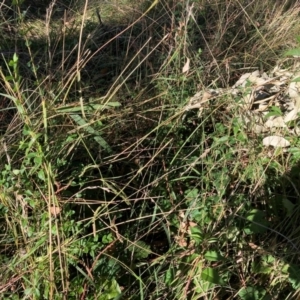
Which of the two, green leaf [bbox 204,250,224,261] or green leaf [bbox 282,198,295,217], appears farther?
green leaf [bbox 282,198,295,217]

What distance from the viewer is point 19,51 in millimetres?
3096

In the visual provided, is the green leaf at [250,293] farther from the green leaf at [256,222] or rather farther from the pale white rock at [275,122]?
the pale white rock at [275,122]

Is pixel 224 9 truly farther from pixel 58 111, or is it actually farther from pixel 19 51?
pixel 58 111

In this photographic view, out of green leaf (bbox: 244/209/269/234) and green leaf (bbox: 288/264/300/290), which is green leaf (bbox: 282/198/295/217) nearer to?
green leaf (bbox: 244/209/269/234)

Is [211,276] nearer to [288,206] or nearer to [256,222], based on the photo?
[256,222]

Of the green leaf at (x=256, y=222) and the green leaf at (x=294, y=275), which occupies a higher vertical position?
the green leaf at (x=256, y=222)

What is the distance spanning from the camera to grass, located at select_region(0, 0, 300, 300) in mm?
1761

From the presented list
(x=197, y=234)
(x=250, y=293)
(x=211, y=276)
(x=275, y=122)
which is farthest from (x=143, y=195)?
(x=275, y=122)

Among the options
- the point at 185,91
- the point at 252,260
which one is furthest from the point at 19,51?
the point at 252,260

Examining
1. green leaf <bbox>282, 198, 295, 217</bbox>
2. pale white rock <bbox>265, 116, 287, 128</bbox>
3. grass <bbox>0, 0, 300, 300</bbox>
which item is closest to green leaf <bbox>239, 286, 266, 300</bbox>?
grass <bbox>0, 0, 300, 300</bbox>

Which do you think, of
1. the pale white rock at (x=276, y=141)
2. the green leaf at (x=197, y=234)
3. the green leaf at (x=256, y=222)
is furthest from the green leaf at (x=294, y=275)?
the pale white rock at (x=276, y=141)

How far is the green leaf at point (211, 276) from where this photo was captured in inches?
67.8

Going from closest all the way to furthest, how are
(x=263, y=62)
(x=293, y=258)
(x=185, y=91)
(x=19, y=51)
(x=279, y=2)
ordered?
(x=293, y=258)
(x=185, y=91)
(x=263, y=62)
(x=19, y=51)
(x=279, y=2)

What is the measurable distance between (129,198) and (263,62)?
1.28m
